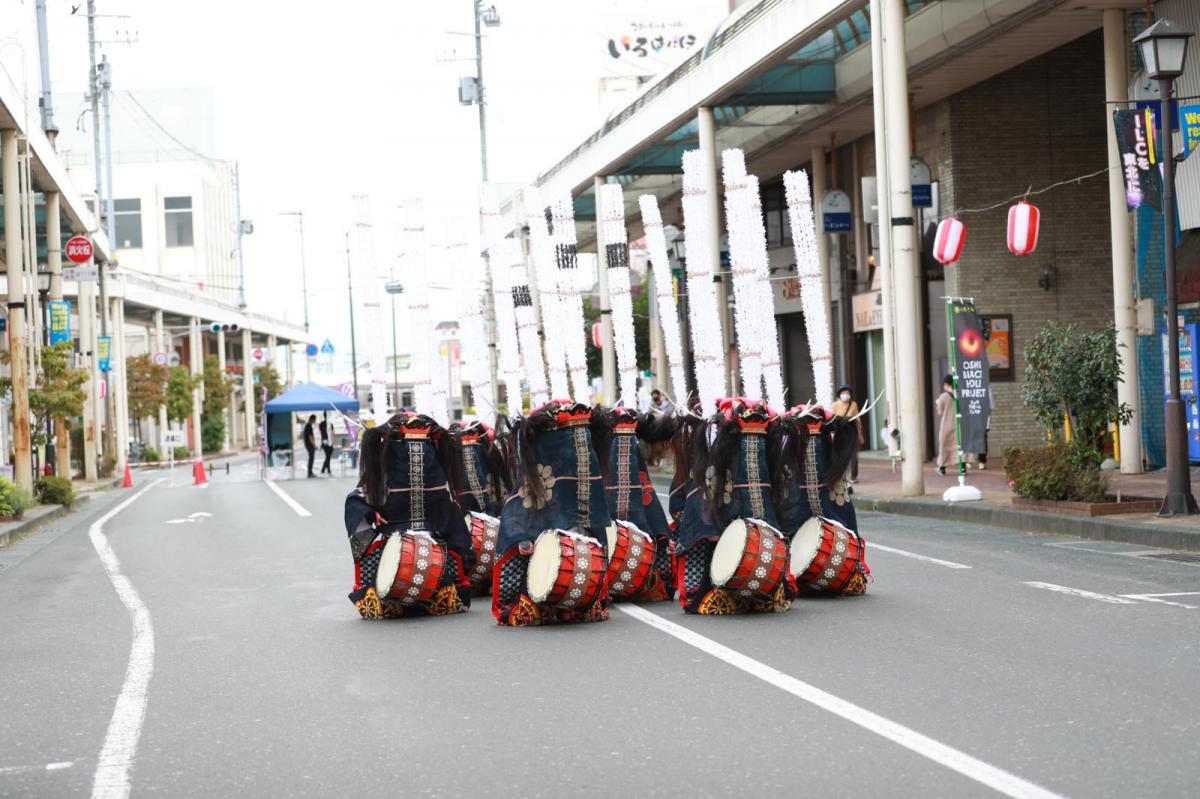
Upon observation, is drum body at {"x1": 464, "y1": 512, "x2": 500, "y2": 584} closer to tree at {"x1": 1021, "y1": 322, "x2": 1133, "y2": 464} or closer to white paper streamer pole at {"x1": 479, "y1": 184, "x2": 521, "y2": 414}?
white paper streamer pole at {"x1": 479, "y1": 184, "x2": 521, "y2": 414}

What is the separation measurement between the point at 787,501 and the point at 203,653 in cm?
423

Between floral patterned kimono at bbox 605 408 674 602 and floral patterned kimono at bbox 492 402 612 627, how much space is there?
1.74 ft

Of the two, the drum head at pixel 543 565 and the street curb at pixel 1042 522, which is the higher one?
the drum head at pixel 543 565

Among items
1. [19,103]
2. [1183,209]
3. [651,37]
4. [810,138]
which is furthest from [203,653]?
[651,37]

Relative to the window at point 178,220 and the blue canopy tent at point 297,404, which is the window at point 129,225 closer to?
the window at point 178,220

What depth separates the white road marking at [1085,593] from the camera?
1084 centimetres

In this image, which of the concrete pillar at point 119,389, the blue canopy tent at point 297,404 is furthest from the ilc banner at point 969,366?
the concrete pillar at point 119,389

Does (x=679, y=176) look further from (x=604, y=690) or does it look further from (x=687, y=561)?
(x=604, y=690)

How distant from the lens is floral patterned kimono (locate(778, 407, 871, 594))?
35.9ft

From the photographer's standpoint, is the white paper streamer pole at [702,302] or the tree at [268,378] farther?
the tree at [268,378]

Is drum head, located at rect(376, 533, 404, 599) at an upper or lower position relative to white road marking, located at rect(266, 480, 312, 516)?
upper

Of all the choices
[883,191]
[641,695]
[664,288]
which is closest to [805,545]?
[664,288]

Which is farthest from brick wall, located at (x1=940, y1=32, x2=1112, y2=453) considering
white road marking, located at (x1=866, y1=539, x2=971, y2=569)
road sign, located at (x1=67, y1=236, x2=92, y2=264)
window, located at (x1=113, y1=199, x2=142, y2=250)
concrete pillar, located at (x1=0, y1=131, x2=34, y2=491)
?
window, located at (x1=113, y1=199, x2=142, y2=250)

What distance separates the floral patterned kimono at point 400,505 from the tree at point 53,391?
20466mm
